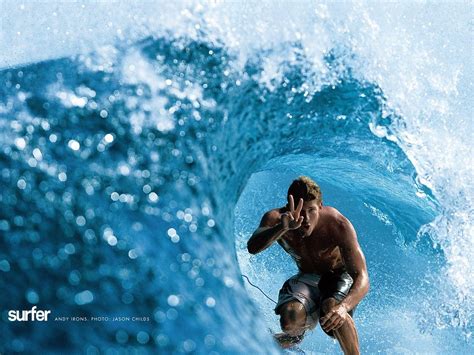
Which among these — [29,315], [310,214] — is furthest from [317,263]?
[29,315]

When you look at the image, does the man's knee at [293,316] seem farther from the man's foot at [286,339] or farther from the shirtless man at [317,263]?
the man's foot at [286,339]

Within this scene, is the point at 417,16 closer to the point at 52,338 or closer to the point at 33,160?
the point at 33,160

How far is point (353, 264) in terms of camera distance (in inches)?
124

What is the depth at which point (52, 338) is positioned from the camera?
9.33ft

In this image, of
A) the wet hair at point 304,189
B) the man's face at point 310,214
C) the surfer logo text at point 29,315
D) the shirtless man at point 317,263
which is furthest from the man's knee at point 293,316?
the surfer logo text at point 29,315

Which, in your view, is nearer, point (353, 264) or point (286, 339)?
point (353, 264)

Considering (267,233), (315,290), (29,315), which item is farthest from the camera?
(315,290)

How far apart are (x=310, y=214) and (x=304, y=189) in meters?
0.14

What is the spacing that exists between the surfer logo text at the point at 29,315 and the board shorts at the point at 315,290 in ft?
3.92

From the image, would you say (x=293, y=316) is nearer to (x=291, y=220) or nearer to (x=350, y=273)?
(x=350, y=273)

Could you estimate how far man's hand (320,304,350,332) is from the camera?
3074 mm

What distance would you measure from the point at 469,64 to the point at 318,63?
1.74 m

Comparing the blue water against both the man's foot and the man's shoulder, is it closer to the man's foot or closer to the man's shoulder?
the man's foot

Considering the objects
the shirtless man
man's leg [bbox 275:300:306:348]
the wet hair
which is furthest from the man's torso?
man's leg [bbox 275:300:306:348]
